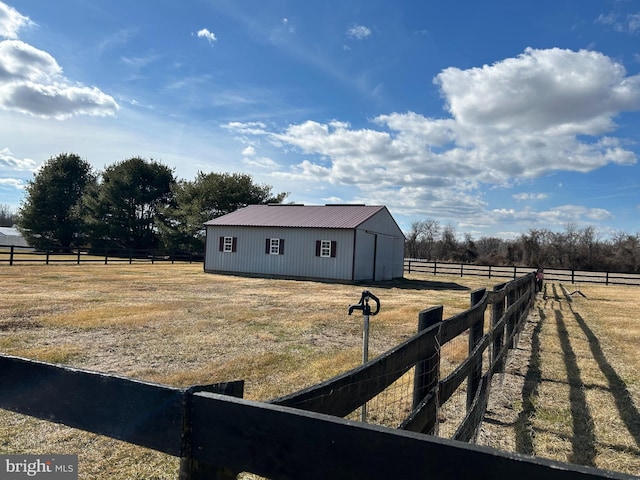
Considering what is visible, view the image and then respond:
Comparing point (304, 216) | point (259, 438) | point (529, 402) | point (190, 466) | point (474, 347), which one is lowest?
point (529, 402)

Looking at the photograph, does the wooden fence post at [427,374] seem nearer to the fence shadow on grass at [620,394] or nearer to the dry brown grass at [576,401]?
the dry brown grass at [576,401]

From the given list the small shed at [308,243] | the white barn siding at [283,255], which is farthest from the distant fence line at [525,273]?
the white barn siding at [283,255]

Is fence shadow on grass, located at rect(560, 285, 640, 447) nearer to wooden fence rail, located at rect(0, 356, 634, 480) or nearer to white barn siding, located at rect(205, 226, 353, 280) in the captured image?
wooden fence rail, located at rect(0, 356, 634, 480)

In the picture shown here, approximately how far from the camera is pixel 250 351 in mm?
6785

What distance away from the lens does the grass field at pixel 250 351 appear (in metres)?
3.76

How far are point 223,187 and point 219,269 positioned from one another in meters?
16.9

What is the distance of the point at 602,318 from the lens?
12.1m

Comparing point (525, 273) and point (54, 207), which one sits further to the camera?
point (54, 207)

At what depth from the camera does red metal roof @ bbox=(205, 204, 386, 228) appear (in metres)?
23.9

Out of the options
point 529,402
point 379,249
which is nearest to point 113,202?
point 379,249

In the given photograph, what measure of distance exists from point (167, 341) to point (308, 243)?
16711 mm

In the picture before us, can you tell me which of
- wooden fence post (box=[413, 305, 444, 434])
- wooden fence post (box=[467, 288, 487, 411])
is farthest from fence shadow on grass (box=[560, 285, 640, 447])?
wooden fence post (box=[413, 305, 444, 434])

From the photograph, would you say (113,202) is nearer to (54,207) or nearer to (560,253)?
(54,207)

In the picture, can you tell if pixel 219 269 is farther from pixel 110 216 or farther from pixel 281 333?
pixel 110 216
